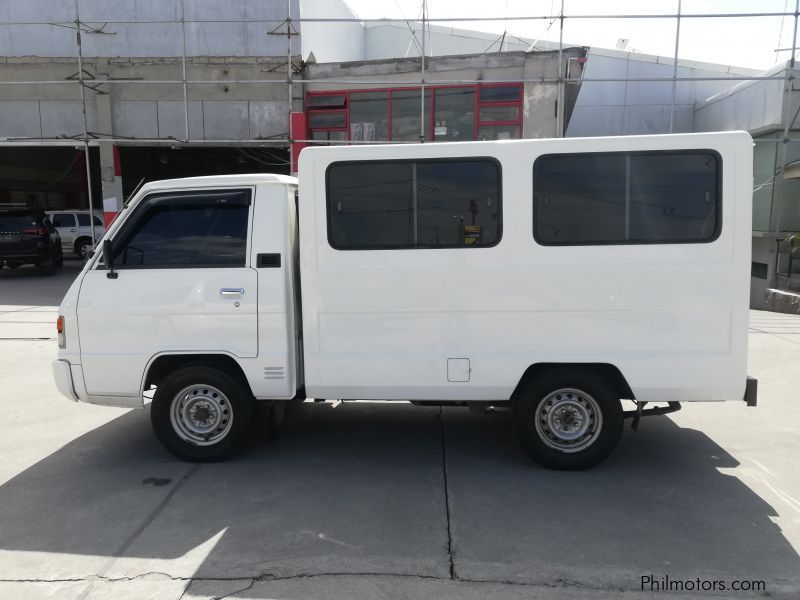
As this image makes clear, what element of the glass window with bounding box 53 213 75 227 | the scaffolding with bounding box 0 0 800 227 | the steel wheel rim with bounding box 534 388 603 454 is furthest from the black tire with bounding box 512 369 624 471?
the glass window with bounding box 53 213 75 227

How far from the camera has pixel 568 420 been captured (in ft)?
15.0

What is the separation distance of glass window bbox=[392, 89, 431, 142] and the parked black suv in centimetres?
978

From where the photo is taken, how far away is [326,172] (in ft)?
14.6

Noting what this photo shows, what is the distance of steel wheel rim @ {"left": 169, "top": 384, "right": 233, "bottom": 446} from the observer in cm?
471

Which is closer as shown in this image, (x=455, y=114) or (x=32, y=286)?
(x=455, y=114)

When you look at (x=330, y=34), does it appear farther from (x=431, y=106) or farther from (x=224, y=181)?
(x=224, y=181)

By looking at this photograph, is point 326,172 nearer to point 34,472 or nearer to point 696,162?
point 696,162

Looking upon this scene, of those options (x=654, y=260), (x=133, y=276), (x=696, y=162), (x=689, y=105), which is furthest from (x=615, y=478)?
(x=689, y=105)

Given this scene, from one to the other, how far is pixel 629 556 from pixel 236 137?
49.5ft

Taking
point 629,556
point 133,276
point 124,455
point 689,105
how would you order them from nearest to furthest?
1. point 629,556
2. point 133,276
3. point 124,455
4. point 689,105

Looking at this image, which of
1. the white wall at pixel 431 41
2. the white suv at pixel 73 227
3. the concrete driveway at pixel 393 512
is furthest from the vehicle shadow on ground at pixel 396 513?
the white suv at pixel 73 227

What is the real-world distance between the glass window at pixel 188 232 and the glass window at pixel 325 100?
11.8 metres

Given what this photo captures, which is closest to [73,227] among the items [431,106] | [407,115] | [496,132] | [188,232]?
[407,115]

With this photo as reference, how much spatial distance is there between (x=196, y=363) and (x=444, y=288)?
6.55 ft
